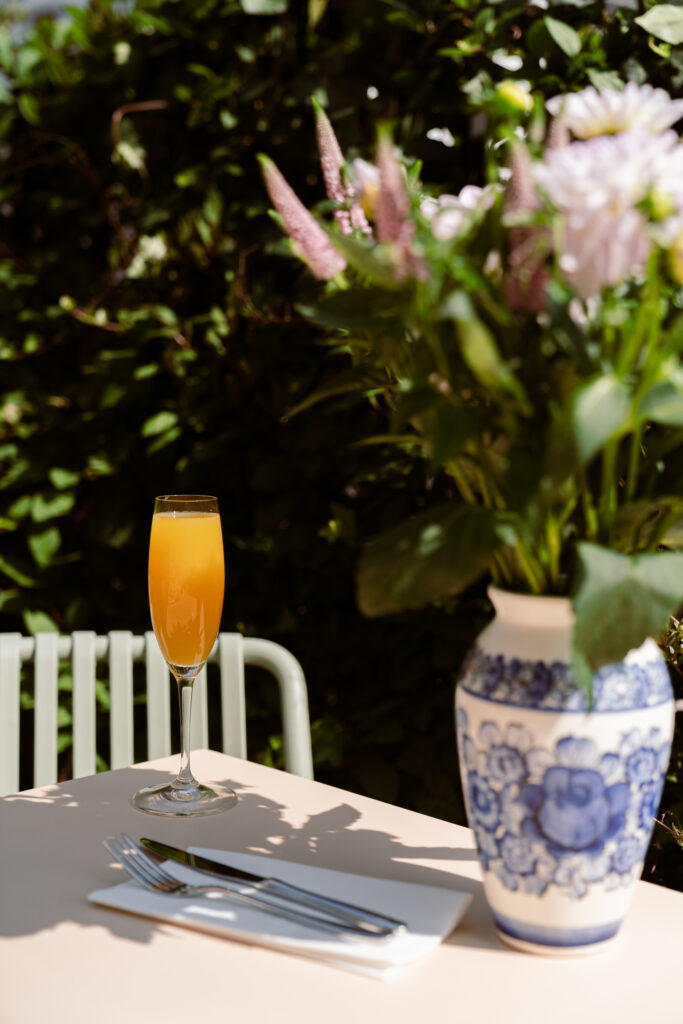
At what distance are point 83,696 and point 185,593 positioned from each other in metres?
0.46

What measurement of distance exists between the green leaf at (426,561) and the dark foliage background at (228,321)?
112 cm

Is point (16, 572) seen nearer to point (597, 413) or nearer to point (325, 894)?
point (325, 894)

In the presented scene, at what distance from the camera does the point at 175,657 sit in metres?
1.05

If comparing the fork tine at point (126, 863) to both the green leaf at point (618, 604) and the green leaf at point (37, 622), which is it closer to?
the green leaf at point (618, 604)

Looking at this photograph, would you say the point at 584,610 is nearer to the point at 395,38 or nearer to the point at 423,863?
the point at 423,863

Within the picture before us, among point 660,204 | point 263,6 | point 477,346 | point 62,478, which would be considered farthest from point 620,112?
point 62,478

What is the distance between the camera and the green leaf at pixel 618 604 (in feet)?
1.87

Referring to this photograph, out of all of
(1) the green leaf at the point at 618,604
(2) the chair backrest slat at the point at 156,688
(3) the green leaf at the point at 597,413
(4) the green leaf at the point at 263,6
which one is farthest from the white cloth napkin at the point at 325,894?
(4) the green leaf at the point at 263,6

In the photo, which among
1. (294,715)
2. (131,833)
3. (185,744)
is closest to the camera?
(131,833)

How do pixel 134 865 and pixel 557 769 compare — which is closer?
pixel 557 769

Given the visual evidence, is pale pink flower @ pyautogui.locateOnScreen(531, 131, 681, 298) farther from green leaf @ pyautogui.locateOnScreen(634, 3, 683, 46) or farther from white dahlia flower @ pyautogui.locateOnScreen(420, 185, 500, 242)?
green leaf @ pyautogui.locateOnScreen(634, 3, 683, 46)

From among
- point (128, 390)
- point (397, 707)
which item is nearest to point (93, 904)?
point (397, 707)

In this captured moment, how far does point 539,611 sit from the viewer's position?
645 mm

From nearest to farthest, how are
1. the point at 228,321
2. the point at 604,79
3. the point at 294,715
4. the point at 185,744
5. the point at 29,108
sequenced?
the point at 185,744 < the point at 294,715 < the point at 604,79 < the point at 228,321 < the point at 29,108
